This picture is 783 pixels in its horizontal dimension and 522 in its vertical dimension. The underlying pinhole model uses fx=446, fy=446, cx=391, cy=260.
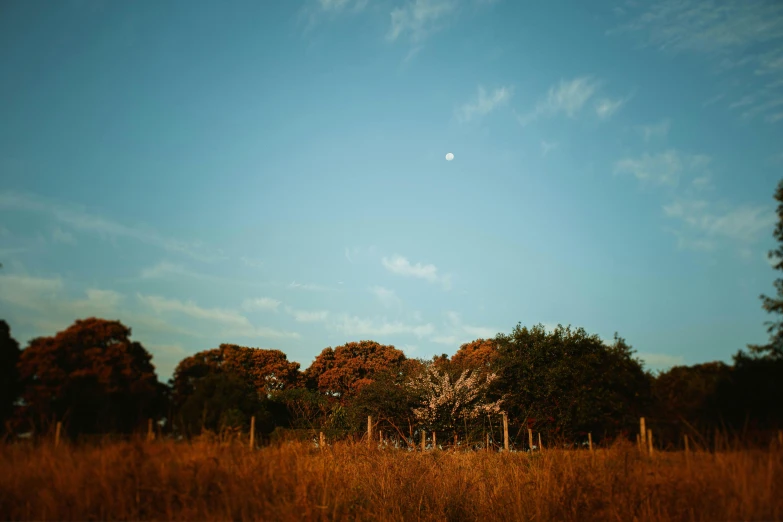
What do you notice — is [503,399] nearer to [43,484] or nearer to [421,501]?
[421,501]

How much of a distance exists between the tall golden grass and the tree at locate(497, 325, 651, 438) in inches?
17.3

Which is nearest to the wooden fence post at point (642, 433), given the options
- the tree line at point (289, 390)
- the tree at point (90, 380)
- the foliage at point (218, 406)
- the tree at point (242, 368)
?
the tree line at point (289, 390)

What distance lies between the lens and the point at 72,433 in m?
3.94

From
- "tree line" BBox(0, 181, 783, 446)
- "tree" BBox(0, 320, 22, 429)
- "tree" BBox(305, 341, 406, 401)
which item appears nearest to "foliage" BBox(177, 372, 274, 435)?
"tree line" BBox(0, 181, 783, 446)

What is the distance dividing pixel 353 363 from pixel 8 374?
36.7m

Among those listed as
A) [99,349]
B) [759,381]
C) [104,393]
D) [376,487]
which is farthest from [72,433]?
[759,381]

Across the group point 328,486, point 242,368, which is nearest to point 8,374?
point 242,368

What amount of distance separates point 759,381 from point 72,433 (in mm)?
6997

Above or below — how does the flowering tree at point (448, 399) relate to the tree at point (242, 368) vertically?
below

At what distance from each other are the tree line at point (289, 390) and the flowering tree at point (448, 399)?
10371mm

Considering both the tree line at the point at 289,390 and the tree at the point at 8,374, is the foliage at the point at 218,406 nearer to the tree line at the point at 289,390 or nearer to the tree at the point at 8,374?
the tree line at the point at 289,390

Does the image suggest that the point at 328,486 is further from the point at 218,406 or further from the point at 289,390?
the point at 218,406

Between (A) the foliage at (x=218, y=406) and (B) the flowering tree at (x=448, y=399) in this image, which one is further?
(B) the flowering tree at (x=448, y=399)

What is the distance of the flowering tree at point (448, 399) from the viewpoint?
61.0 ft
